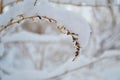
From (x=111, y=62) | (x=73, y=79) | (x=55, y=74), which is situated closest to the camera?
(x=55, y=74)

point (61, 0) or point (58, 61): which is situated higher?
point (58, 61)

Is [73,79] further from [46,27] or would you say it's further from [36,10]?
[36,10]

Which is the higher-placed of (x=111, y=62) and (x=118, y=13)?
(x=118, y=13)

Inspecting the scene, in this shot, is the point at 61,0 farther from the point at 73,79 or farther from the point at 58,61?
the point at 58,61

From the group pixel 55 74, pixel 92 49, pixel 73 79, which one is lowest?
pixel 55 74

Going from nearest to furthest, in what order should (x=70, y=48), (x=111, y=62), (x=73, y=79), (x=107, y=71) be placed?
1. (x=73, y=79)
2. (x=107, y=71)
3. (x=111, y=62)
4. (x=70, y=48)

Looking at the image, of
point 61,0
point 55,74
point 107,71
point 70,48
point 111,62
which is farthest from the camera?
point 70,48

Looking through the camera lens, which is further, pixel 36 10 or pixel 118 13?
pixel 118 13

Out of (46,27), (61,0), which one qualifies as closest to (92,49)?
(46,27)

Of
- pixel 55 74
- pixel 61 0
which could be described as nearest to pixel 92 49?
pixel 55 74

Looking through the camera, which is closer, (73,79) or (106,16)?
(73,79)
